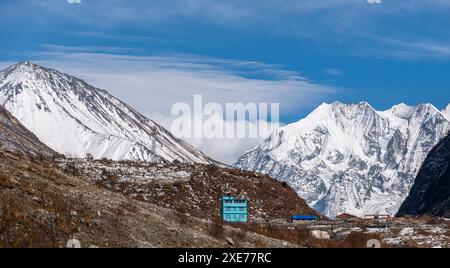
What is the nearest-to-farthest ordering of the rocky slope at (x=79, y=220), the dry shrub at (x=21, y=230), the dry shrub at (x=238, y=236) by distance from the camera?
the dry shrub at (x=21, y=230)
the rocky slope at (x=79, y=220)
the dry shrub at (x=238, y=236)

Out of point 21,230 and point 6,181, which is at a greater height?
point 6,181

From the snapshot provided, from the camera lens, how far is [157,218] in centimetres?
3284

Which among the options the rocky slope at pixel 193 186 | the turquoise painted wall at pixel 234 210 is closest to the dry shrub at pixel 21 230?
the turquoise painted wall at pixel 234 210

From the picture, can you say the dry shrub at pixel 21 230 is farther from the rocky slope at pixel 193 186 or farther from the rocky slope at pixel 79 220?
the rocky slope at pixel 193 186

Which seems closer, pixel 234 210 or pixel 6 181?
pixel 6 181

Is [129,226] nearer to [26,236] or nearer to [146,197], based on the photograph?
[26,236]

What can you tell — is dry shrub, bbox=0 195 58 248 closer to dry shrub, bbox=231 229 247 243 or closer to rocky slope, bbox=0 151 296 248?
rocky slope, bbox=0 151 296 248

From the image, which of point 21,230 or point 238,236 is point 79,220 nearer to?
point 21,230

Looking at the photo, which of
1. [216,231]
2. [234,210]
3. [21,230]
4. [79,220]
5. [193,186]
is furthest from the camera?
[193,186]

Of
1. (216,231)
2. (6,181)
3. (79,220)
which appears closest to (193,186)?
(216,231)

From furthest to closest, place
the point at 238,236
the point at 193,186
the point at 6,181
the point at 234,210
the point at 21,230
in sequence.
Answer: the point at 193,186, the point at 234,210, the point at 238,236, the point at 6,181, the point at 21,230

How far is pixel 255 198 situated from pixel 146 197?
1417 cm

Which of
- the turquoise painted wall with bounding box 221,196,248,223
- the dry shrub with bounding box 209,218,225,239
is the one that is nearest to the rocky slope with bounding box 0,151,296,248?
the dry shrub with bounding box 209,218,225,239
